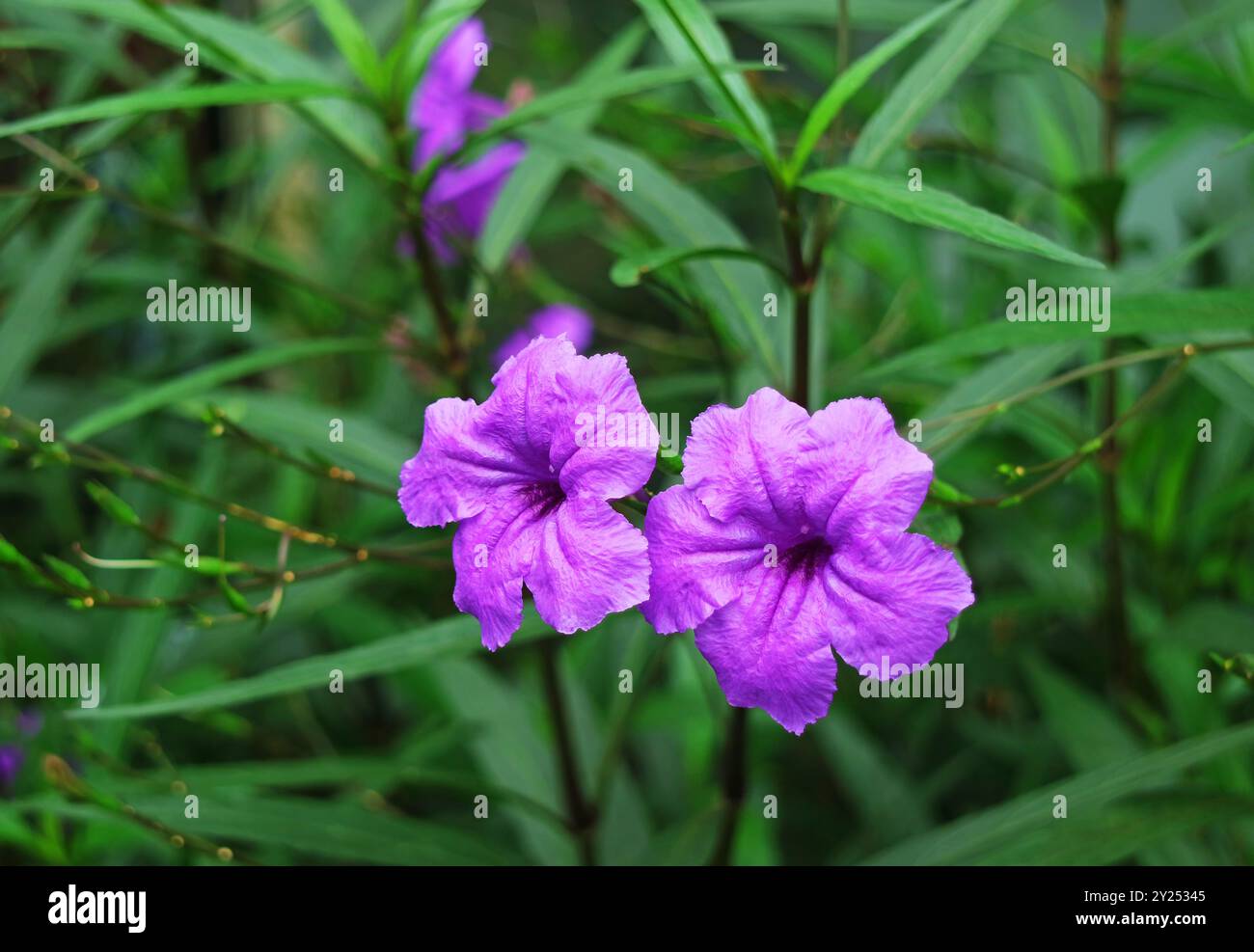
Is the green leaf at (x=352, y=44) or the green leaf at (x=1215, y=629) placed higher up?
the green leaf at (x=352, y=44)

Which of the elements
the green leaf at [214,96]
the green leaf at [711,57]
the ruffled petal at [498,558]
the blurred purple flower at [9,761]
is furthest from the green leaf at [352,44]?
the blurred purple flower at [9,761]

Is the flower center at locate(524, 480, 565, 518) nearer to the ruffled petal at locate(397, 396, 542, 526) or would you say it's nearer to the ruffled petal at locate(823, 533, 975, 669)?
the ruffled petal at locate(397, 396, 542, 526)

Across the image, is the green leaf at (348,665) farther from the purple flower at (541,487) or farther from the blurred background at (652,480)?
the purple flower at (541,487)

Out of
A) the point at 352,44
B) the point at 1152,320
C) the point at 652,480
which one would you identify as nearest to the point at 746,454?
the point at 652,480

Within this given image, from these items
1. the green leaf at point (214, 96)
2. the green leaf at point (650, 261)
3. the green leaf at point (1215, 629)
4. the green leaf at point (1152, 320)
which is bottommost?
the green leaf at point (1215, 629)

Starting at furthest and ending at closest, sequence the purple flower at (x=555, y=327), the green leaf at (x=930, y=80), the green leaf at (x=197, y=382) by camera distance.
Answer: the purple flower at (x=555, y=327)
the green leaf at (x=197, y=382)
the green leaf at (x=930, y=80)

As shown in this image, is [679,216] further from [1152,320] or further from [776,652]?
[776,652]

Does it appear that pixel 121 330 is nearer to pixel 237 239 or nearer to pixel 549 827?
pixel 237 239
